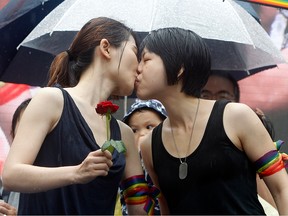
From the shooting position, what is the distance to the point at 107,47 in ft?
8.61

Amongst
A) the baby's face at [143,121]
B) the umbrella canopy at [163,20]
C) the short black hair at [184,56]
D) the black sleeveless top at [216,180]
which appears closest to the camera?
the black sleeveless top at [216,180]

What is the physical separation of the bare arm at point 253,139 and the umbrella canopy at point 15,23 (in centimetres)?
185

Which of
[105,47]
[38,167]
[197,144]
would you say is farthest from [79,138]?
[197,144]

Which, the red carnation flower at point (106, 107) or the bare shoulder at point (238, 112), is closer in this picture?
the red carnation flower at point (106, 107)

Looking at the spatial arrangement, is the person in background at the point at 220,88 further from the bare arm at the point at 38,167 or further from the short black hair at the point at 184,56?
the bare arm at the point at 38,167

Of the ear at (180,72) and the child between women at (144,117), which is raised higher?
the ear at (180,72)

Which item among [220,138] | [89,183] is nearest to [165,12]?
[220,138]

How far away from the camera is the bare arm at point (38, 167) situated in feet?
7.16

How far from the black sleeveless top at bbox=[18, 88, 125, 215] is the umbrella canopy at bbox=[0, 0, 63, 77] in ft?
5.10

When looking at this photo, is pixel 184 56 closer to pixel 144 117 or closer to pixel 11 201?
pixel 144 117

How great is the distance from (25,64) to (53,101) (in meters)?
1.65

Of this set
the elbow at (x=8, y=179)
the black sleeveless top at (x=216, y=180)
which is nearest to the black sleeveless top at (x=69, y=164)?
the elbow at (x=8, y=179)

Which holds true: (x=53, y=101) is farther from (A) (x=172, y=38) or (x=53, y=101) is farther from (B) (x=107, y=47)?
(A) (x=172, y=38)

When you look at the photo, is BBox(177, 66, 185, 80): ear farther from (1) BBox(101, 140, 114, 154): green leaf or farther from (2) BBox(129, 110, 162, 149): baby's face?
(2) BBox(129, 110, 162, 149): baby's face
